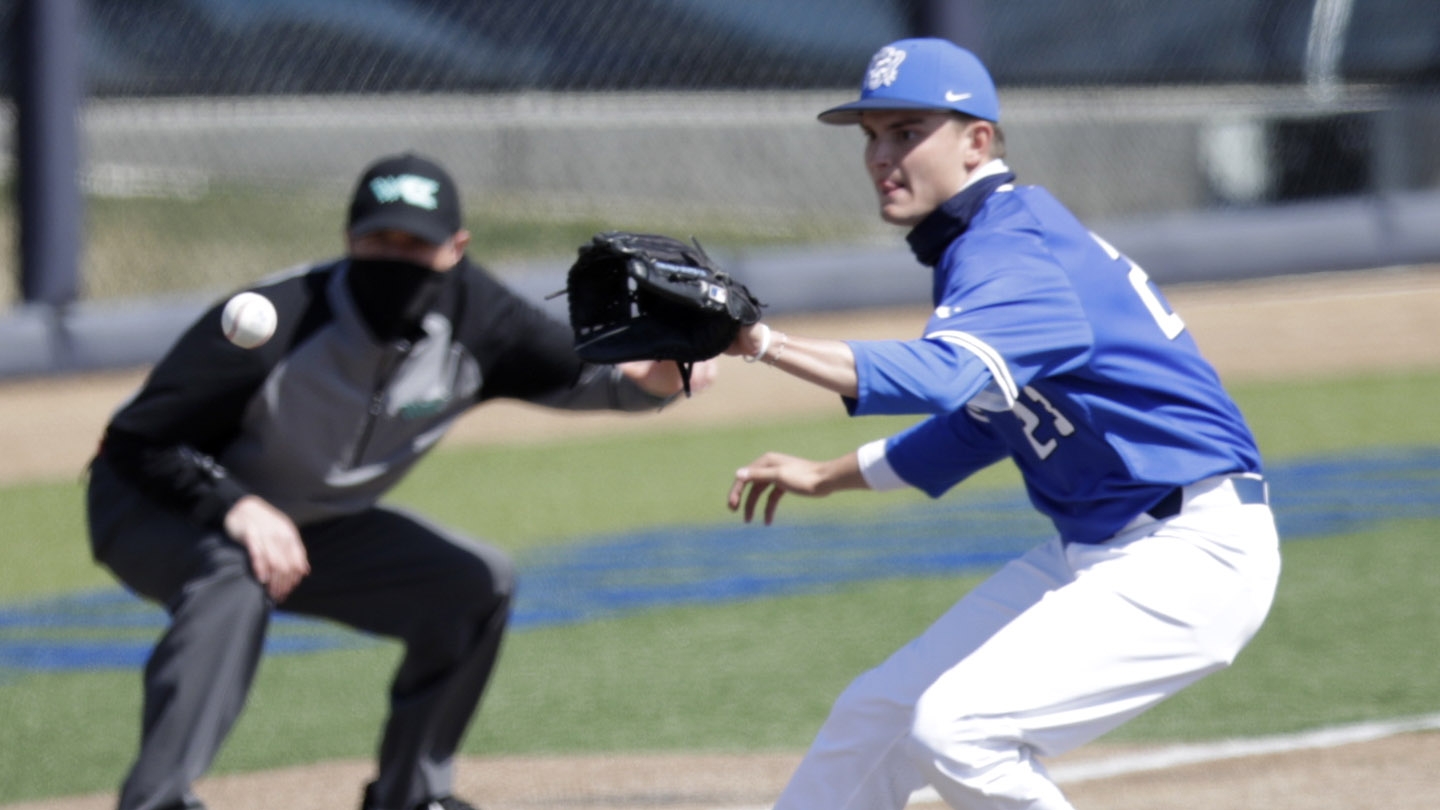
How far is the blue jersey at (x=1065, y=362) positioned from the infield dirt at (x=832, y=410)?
1.27 meters

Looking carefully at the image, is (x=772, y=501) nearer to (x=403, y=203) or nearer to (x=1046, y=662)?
(x=1046, y=662)

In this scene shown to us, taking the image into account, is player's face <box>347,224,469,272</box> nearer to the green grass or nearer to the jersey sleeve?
the jersey sleeve

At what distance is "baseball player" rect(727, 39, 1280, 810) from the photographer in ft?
9.58

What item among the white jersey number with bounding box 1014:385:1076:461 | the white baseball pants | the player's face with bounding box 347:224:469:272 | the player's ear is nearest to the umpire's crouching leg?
the player's face with bounding box 347:224:469:272

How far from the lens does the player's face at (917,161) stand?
3287 millimetres

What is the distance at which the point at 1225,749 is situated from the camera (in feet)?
→ 15.4

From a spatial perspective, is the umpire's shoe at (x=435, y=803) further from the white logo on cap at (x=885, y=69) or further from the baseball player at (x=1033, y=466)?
the white logo on cap at (x=885, y=69)

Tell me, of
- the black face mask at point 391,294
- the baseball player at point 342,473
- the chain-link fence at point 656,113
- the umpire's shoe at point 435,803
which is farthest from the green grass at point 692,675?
the chain-link fence at point 656,113

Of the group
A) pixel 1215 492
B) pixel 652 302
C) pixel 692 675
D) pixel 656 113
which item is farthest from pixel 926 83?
pixel 656 113

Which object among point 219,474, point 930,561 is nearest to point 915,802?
point 219,474

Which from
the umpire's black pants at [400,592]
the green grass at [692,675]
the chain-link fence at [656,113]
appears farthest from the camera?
the chain-link fence at [656,113]

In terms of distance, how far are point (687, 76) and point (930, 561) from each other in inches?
234

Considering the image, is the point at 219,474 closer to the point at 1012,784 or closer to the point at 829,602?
the point at 1012,784

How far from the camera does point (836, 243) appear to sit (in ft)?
41.9
